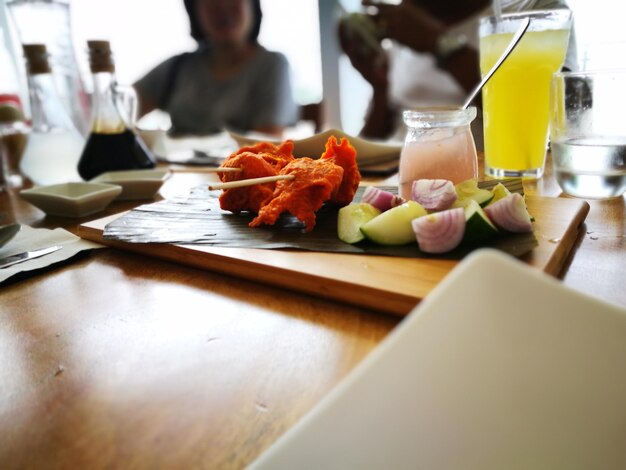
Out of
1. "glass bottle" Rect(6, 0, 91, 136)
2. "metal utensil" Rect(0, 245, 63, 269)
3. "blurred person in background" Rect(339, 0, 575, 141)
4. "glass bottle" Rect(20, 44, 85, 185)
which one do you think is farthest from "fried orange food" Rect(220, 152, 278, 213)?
"blurred person in background" Rect(339, 0, 575, 141)

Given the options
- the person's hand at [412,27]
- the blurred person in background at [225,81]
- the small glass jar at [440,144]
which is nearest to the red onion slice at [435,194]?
the small glass jar at [440,144]

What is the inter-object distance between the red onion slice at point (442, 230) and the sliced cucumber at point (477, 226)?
0.02m

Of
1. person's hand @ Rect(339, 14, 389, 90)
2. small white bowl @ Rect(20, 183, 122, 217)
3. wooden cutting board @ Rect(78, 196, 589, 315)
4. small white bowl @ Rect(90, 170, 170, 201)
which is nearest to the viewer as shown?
wooden cutting board @ Rect(78, 196, 589, 315)

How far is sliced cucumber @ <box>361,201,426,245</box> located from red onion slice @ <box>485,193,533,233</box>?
125 mm

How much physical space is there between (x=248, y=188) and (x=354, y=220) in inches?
12.1

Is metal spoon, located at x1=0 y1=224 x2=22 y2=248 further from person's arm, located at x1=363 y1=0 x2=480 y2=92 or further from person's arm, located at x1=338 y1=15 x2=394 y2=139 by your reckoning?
person's arm, located at x1=338 y1=15 x2=394 y2=139

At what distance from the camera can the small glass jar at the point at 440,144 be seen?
1.09 m

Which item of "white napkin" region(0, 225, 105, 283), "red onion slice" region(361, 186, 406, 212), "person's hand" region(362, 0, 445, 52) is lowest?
"white napkin" region(0, 225, 105, 283)

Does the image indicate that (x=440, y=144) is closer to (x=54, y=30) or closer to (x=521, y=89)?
(x=521, y=89)

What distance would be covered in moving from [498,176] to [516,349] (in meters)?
1.17

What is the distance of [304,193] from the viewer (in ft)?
3.40

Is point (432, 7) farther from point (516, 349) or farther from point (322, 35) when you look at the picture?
point (516, 349)

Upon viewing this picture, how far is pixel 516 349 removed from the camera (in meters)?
0.44

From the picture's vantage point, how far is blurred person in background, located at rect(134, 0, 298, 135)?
4133mm
